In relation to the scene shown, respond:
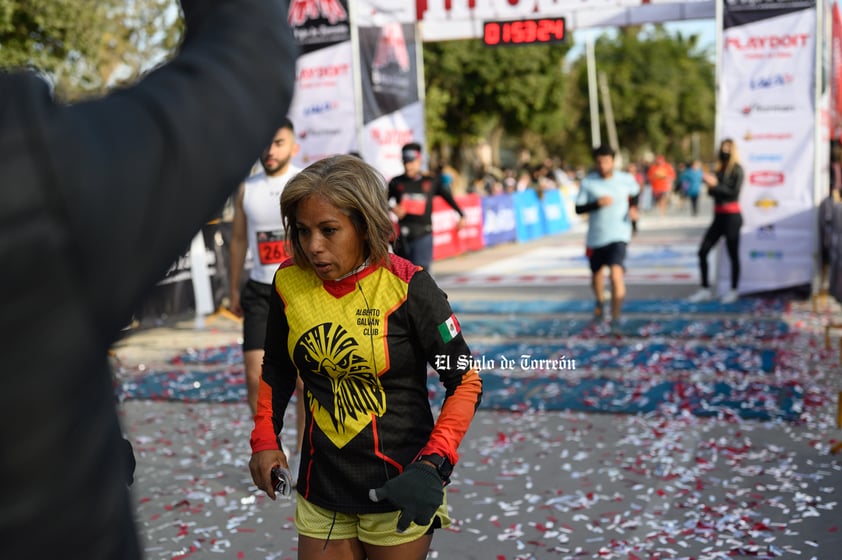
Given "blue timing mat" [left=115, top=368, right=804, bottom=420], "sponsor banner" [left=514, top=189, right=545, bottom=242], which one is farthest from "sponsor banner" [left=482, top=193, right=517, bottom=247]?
"blue timing mat" [left=115, top=368, right=804, bottom=420]

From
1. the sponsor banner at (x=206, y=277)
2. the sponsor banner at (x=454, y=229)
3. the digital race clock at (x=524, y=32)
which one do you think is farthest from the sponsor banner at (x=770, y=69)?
the sponsor banner at (x=454, y=229)

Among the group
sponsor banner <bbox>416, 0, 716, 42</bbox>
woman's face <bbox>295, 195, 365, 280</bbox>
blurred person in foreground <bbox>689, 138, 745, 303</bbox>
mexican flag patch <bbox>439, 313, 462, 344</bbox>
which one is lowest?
blurred person in foreground <bbox>689, 138, 745, 303</bbox>

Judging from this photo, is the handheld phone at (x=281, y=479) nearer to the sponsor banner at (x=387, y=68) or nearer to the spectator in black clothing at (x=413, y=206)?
the spectator in black clothing at (x=413, y=206)

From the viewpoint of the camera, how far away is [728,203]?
11500 millimetres

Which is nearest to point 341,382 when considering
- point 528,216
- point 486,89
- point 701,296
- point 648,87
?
point 701,296

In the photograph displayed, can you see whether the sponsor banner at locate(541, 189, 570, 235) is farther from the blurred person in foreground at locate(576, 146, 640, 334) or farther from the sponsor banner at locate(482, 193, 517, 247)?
the blurred person in foreground at locate(576, 146, 640, 334)

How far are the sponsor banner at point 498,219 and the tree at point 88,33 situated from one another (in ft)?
27.3

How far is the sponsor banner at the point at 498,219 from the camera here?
2206 cm

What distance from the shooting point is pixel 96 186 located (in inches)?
Answer: 31.4

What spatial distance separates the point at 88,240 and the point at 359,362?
1807 millimetres

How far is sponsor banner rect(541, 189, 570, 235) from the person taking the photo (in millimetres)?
25797

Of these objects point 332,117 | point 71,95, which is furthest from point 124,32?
point 71,95

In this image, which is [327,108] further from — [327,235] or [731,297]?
[327,235]

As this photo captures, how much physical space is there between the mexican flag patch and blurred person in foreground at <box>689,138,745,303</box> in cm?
930
